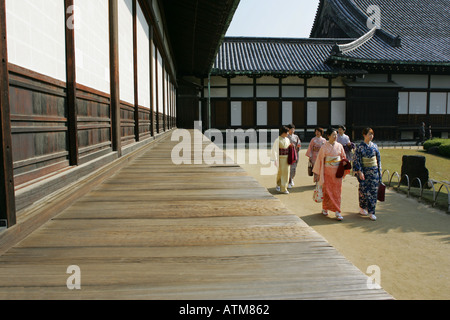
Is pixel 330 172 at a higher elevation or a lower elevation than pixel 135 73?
lower

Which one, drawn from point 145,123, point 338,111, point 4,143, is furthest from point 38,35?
point 338,111

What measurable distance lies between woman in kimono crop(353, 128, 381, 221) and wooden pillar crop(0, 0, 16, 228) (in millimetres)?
6119

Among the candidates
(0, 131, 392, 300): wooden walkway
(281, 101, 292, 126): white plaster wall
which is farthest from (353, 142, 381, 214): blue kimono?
(281, 101, 292, 126): white plaster wall

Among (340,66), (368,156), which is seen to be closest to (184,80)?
(340,66)

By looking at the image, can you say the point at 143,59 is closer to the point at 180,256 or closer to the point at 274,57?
the point at 180,256

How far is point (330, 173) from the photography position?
654 cm

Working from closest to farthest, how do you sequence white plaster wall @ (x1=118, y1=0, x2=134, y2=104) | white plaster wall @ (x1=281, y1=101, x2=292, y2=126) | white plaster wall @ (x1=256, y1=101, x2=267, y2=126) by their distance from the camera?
white plaster wall @ (x1=118, y1=0, x2=134, y2=104)
white plaster wall @ (x1=256, y1=101, x2=267, y2=126)
white plaster wall @ (x1=281, y1=101, x2=292, y2=126)

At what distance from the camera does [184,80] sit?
726 inches

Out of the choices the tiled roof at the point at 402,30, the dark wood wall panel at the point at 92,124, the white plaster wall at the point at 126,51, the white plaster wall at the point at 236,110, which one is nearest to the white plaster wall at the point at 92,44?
the dark wood wall panel at the point at 92,124

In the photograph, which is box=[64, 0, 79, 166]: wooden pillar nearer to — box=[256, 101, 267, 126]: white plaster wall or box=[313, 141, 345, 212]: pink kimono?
box=[313, 141, 345, 212]: pink kimono

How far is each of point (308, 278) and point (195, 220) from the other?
903 mm

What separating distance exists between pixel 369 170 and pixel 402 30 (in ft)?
75.5

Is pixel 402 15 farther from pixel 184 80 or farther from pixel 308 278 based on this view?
pixel 308 278

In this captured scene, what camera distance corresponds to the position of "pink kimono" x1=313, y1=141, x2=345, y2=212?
6.45m
